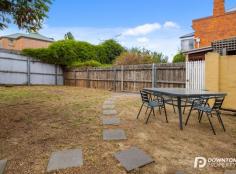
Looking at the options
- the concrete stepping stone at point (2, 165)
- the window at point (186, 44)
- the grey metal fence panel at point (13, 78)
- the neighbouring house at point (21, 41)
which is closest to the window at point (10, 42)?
the neighbouring house at point (21, 41)

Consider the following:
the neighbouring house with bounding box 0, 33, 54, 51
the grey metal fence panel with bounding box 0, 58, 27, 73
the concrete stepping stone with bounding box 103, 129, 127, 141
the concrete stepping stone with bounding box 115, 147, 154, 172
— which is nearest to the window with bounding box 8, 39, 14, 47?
the neighbouring house with bounding box 0, 33, 54, 51

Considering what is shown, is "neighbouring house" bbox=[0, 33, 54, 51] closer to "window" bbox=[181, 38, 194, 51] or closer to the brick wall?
"window" bbox=[181, 38, 194, 51]

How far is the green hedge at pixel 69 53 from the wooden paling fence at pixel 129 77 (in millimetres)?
1182

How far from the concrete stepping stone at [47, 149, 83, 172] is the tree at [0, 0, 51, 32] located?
369cm

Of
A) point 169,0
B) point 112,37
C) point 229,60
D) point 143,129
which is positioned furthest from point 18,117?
point 112,37

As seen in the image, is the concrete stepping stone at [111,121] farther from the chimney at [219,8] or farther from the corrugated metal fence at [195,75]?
the chimney at [219,8]

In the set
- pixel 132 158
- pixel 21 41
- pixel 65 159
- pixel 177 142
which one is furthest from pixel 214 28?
pixel 21 41

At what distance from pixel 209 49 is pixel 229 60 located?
432 cm

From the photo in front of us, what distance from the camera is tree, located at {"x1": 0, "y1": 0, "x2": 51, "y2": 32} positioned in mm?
4535

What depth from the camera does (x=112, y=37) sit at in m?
22.9

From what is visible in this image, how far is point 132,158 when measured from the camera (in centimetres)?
250

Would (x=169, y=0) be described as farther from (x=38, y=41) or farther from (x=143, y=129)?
(x=38, y=41)

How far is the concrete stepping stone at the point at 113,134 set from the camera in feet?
10.8

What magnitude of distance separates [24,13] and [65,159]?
12.6ft
